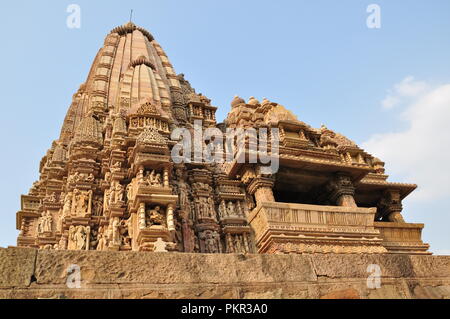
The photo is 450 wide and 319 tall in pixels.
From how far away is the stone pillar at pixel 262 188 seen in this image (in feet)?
42.2

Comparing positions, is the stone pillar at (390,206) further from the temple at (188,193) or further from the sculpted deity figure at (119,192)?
the sculpted deity figure at (119,192)

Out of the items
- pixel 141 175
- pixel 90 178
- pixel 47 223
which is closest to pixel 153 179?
pixel 141 175

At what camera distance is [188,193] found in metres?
13.2

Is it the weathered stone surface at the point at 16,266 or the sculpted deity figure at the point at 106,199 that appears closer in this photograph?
the weathered stone surface at the point at 16,266

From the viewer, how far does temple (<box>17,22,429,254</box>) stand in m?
11.2

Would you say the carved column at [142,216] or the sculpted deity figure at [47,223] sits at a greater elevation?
the sculpted deity figure at [47,223]

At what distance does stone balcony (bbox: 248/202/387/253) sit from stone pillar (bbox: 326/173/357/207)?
1185mm

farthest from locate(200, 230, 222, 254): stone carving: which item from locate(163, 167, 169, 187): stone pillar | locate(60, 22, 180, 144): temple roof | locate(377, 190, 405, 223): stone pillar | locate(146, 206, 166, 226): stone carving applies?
locate(377, 190, 405, 223): stone pillar

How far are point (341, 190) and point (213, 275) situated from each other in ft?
35.9

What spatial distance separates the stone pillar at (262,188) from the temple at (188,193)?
4cm

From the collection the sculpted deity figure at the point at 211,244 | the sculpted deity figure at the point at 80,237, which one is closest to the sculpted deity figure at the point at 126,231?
the sculpted deity figure at the point at 80,237

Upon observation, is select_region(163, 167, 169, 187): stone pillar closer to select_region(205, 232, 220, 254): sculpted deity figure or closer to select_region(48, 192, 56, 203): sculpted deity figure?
select_region(205, 232, 220, 254): sculpted deity figure
